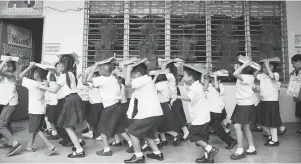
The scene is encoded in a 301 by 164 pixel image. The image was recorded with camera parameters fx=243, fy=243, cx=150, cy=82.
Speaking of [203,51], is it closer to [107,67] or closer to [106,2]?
[106,2]

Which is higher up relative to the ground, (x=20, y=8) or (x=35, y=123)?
(x=20, y=8)

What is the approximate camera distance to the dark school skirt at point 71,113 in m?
3.31

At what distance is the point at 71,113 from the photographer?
11.0 feet

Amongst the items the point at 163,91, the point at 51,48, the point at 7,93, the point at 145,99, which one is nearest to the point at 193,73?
the point at 145,99

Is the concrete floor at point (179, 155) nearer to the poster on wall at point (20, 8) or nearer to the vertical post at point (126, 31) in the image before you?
the vertical post at point (126, 31)

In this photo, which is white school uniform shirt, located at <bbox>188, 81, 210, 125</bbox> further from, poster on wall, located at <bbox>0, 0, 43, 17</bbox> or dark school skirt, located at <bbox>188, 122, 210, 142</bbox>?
poster on wall, located at <bbox>0, 0, 43, 17</bbox>

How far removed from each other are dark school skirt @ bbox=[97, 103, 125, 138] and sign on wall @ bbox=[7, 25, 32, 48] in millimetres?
4213

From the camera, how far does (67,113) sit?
335cm

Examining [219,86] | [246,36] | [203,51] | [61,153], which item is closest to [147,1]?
[203,51]

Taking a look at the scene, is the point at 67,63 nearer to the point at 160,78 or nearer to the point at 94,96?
the point at 94,96

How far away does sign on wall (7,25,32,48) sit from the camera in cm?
613

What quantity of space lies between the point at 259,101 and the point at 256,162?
6.04ft

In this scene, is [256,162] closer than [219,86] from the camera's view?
Yes

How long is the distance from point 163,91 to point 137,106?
0.80 meters
